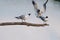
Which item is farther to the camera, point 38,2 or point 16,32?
point 38,2

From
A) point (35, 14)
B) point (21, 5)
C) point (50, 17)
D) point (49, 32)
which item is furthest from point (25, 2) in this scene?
point (49, 32)

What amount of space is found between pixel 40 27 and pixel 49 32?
5.1 inches

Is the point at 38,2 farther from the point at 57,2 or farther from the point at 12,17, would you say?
the point at 12,17

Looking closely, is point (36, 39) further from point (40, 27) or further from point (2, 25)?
point (2, 25)

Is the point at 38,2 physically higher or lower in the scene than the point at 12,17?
higher

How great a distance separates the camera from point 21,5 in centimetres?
177

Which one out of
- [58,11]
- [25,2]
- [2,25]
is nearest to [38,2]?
[25,2]

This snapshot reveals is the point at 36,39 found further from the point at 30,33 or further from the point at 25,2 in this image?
the point at 25,2

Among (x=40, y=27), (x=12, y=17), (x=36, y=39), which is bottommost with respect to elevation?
(x=36, y=39)

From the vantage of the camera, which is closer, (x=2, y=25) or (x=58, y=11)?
(x=2, y=25)

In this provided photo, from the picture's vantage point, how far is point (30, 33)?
1.66 m

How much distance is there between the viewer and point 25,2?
5.87ft

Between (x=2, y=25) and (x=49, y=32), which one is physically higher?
(x=2, y=25)

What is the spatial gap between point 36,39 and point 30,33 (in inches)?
4.1
